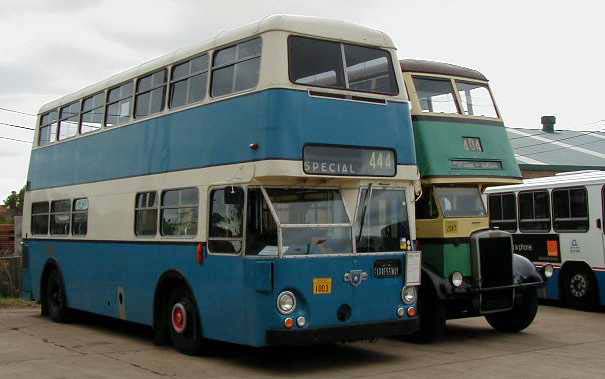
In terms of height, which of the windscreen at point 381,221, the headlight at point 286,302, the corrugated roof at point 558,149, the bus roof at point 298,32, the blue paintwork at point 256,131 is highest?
the corrugated roof at point 558,149

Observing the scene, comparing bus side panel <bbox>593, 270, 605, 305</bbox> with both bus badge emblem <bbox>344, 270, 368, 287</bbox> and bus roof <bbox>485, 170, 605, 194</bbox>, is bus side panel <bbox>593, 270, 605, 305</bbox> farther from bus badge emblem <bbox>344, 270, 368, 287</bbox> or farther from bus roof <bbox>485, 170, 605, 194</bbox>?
bus badge emblem <bbox>344, 270, 368, 287</bbox>

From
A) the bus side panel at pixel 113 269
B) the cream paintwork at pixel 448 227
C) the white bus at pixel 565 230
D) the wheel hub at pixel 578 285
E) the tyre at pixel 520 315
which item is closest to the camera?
the bus side panel at pixel 113 269

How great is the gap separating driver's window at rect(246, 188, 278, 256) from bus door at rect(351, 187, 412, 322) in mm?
1129

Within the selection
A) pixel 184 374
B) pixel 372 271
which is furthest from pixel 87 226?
pixel 372 271

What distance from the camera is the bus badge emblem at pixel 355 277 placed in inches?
386

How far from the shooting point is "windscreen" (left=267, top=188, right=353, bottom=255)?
9484 millimetres

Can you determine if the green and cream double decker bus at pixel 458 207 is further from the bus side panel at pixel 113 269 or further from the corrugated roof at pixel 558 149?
the corrugated roof at pixel 558 149

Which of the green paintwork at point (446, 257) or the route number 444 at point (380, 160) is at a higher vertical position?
the route number 444 at point (380, 160)

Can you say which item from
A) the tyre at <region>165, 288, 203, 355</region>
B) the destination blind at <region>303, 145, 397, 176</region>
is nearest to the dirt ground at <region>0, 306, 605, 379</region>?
the tyre at <region>165, 288, 203, 355</region>

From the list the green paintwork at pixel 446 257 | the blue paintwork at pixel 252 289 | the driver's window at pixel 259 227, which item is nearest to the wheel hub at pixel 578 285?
the green paintwork at pixel 446 257

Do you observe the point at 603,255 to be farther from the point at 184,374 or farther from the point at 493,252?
the point at 184,374

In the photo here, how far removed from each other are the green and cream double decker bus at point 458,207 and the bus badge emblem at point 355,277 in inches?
95.0

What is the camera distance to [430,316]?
12211 millimetres

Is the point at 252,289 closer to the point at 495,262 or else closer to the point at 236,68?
the point at 236,68
